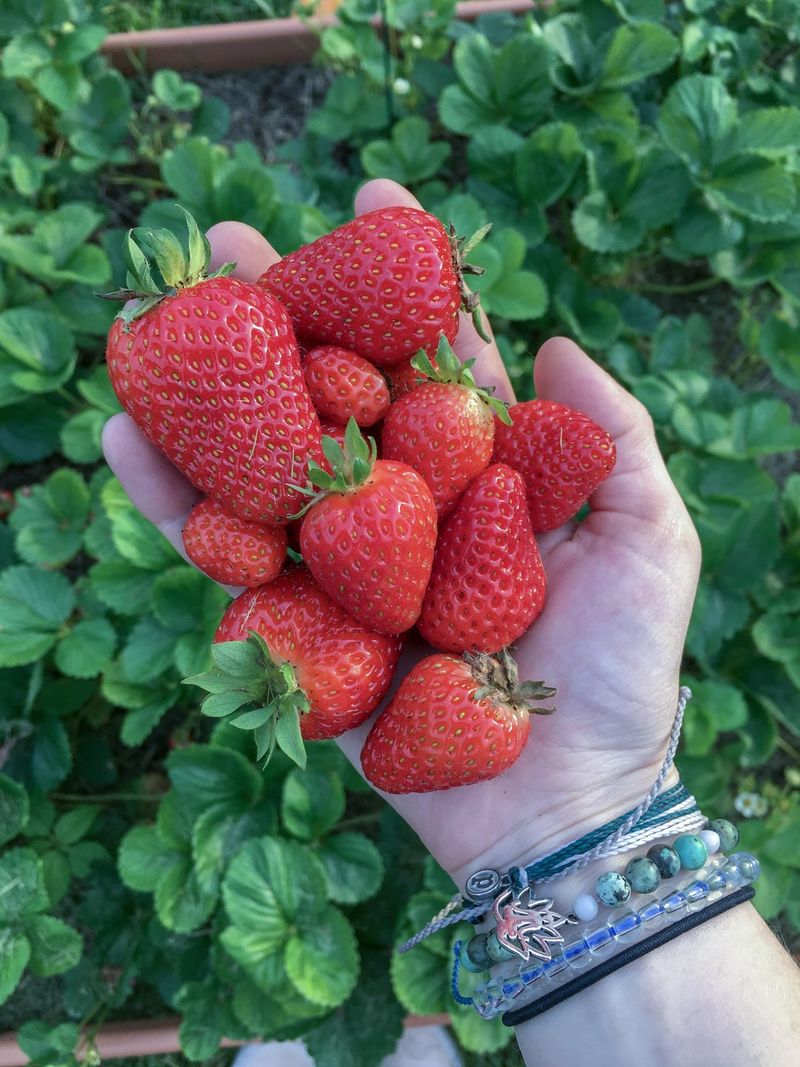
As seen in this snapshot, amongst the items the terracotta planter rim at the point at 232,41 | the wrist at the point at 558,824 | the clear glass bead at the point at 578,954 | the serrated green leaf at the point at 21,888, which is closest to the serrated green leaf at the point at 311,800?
the wrist at the point at 558,824

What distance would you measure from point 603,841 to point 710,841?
0.53 feet

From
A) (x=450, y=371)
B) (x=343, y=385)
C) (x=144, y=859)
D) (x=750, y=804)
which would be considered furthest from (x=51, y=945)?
(x=750, y=804)

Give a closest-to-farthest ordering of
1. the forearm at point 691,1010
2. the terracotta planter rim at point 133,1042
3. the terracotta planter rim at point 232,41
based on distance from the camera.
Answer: the forearm at point 691,1010
the terracotta planter rim at point 133,1042
the terracotta planter rim at point 232,41

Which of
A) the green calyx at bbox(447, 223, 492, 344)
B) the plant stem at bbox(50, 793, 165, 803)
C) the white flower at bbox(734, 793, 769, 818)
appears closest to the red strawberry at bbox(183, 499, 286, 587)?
the green calyx at bbox(447, 223, 492, 344)

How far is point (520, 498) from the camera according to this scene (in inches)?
53.1

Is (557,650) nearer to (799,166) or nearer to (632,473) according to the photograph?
(632,473)

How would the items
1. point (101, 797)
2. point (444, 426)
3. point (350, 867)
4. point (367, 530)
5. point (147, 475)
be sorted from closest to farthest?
point (367, 530), point (444, 426), point (147, 475), point (350, 867), point (101, 797)

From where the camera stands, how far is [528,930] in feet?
4.14

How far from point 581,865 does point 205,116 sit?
234 cm

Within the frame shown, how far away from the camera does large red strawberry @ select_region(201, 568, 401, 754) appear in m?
1.15

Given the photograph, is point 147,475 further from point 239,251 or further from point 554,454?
point 554,454

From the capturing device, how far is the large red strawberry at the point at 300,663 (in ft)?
3.78

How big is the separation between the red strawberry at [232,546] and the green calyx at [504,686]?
0.35m

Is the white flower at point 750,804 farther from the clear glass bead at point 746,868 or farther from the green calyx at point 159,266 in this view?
the green calyx at point 159,266
